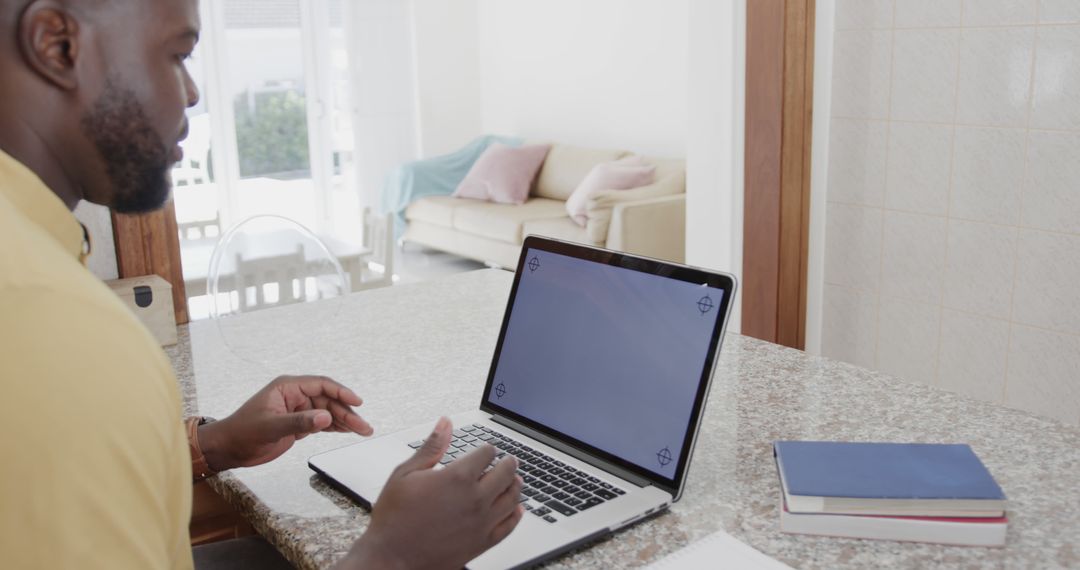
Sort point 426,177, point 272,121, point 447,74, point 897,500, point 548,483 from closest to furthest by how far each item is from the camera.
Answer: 1. point 897,500
2. point 548,483
3. point 426,177
4. point 272,121
5. point 447,74

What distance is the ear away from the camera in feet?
2.33

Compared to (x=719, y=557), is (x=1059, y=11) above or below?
above

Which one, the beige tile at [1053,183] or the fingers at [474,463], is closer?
the fingers at [474,463]

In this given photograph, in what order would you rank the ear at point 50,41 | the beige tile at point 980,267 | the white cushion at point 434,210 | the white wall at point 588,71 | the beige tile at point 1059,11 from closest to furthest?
the ear at point 50,41 → the beige tile at point 1059,11 → the beige tile at point 980,267 → the white wall at point 588,71 → the white cushion at point 434,210

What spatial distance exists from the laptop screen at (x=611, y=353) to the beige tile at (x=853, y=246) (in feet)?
6.06

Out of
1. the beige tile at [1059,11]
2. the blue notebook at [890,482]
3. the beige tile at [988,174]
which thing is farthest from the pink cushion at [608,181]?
the blue notebook at [890,482]

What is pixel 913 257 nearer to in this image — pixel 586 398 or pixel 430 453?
pixel 586 398

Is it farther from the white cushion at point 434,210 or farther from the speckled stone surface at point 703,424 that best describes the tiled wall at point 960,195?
the white cushion at point 434,210

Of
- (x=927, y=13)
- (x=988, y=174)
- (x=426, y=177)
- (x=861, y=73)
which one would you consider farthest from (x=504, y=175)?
(x=988, y=174)

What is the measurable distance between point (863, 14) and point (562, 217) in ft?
10.5

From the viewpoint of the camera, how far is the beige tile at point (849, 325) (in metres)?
2.95

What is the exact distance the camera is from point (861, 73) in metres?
2.81

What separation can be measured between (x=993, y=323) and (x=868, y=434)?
1.57 metres

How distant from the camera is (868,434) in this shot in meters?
1.26
